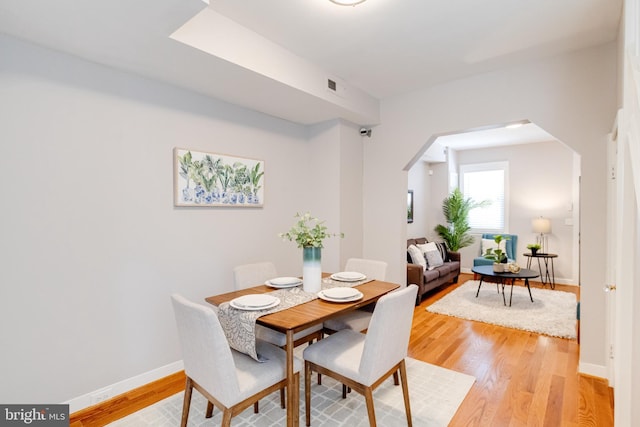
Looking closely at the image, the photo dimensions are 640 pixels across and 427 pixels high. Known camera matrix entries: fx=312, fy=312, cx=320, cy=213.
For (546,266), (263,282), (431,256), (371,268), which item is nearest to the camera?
(263,282)

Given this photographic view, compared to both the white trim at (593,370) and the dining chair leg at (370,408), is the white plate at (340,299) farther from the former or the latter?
the white trim at (593,370)

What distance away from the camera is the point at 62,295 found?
6.81ft

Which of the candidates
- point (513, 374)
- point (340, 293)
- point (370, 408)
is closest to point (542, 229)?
point (513, 374)

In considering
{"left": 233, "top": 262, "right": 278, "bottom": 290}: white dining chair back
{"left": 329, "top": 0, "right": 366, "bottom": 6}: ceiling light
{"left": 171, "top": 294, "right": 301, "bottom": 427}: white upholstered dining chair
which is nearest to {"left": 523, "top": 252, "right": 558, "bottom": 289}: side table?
{"left": 233, "top": 262, "right": 278, "bottom": 290}: white dining chair back

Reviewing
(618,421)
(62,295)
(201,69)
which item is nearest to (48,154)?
(62,295)

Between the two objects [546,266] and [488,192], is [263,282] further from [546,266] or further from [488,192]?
[488,192]

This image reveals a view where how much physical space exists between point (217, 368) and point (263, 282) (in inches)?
46.7

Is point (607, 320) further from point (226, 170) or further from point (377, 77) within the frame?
point (226, 170)

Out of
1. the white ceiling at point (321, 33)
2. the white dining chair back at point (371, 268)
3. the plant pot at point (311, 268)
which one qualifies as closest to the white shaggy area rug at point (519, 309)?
the white dining chair back at point (371, 268)

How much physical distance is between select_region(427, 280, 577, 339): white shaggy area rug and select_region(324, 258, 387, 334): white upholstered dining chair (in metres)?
1.91

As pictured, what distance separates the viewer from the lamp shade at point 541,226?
572 cm

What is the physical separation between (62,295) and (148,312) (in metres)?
0.58

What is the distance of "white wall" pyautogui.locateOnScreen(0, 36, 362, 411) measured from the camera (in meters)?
1.92

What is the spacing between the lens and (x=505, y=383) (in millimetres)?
2480
